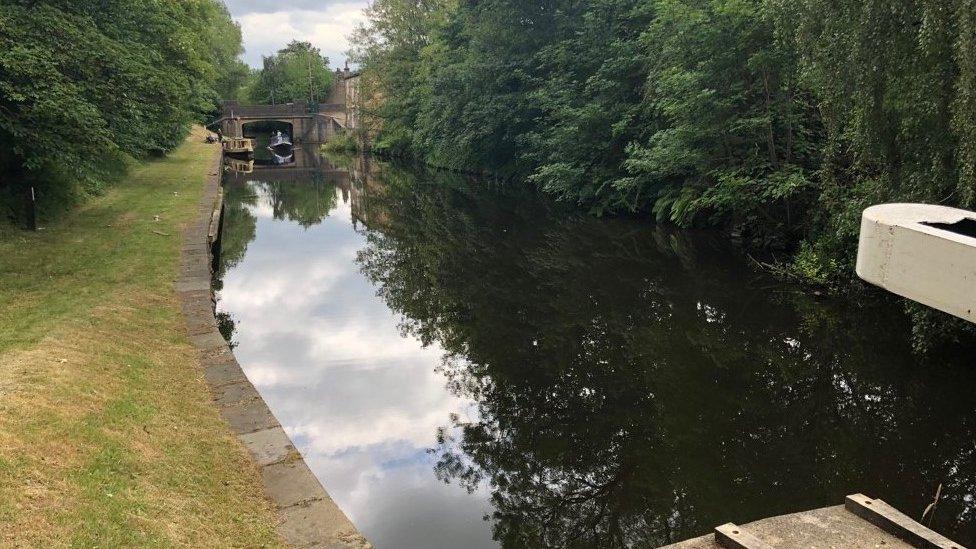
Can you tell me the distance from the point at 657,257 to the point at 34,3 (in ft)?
42.5

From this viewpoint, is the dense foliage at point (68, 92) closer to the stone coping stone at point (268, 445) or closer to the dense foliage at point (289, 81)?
the stone coping stone at point (268, 445)

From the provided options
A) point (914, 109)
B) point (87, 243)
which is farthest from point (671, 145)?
point (87, 243)

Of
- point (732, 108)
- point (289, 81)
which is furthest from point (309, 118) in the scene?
point (732, 108)

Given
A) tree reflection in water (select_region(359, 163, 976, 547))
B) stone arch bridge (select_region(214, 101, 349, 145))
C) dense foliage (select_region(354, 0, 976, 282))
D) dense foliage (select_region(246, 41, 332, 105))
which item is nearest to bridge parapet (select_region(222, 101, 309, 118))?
stone arch bridge (select_region(214, 101, 349, 145))

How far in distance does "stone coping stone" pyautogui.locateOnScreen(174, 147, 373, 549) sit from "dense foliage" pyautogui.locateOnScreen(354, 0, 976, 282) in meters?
6.95

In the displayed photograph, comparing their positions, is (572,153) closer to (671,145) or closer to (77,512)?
(671,145)

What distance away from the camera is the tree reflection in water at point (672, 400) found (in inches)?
217

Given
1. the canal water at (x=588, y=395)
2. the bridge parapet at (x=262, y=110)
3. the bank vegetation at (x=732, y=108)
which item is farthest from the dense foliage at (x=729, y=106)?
the bridge parapet at (x=262, y=110)

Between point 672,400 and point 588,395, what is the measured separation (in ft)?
3.05

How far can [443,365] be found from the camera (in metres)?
8.79

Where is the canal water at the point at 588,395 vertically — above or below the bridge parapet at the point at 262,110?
below

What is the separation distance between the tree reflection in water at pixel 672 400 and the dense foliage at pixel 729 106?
2.11m

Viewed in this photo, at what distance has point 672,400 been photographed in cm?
750

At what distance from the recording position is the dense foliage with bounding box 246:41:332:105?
81.6m
